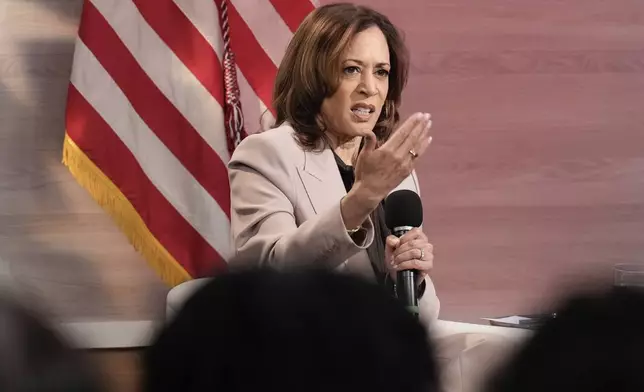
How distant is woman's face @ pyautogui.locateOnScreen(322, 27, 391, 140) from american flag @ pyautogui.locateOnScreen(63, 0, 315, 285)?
→ 0.51 meters

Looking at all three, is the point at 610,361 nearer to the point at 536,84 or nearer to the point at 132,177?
the point at 132,177

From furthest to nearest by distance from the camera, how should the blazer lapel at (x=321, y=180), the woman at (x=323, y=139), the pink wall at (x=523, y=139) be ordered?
the pink wall at (x=523, y=139), the blazer lapel at (x=321, y=180), the woman at (x=323, y=139)

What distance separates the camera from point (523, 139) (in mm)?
2592

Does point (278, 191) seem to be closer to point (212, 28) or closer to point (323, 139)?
point (323, 139)

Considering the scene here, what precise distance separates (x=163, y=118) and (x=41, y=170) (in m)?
0.38

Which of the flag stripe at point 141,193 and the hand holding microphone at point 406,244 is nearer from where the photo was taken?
the hand holding microphone at point 406,244

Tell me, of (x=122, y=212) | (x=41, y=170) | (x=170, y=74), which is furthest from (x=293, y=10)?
(x=41, y=170)

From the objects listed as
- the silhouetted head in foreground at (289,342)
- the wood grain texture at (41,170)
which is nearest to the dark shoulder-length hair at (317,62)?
the wood grain texture at (41,170)

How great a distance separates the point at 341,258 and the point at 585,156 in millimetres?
1361

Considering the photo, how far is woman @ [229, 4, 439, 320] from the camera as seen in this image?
1.67 metres

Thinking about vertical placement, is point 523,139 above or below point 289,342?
above

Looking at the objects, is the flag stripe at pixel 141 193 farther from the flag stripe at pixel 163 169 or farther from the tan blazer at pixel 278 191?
the tan blazer at pixel 278 191

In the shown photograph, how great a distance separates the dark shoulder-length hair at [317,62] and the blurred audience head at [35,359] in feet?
4.82

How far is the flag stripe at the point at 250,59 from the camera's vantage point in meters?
2.36
